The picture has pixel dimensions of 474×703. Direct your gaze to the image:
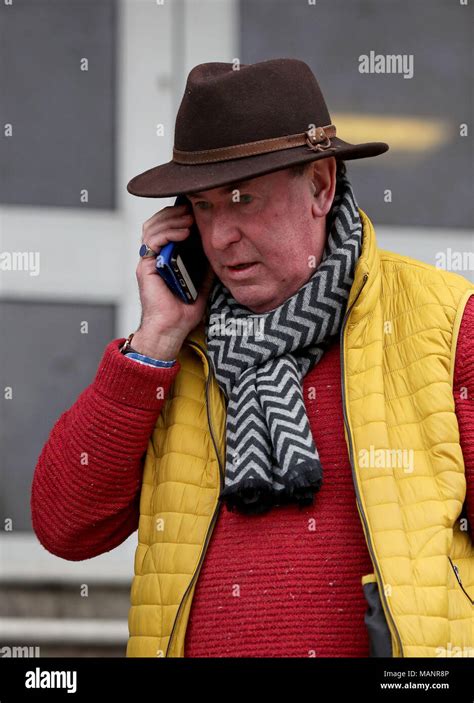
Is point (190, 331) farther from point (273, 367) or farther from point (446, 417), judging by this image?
point (446, 417)

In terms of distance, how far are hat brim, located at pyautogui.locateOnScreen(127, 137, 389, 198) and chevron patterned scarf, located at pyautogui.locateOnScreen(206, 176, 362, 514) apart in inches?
6.4

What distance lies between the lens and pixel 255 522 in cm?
253

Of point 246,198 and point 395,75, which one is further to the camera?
point 395,75

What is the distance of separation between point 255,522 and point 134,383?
0.38m

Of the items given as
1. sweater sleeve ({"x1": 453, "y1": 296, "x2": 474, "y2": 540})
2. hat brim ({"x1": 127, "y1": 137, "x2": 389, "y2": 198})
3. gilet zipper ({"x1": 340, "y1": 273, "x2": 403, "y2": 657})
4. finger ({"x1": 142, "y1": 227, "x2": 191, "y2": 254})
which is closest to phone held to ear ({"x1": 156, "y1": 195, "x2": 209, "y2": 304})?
finger ({"x1": 142, "y1": 227, "x2": 191, "y2": 254})

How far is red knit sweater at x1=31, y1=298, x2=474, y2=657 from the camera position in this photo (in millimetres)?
2457

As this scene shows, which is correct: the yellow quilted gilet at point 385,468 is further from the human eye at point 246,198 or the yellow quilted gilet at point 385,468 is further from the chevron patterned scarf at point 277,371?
the human eye at point 246,198

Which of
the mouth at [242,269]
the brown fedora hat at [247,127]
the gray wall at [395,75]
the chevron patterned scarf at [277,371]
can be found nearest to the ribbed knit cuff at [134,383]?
the chevron patterned scarf at [277,371]

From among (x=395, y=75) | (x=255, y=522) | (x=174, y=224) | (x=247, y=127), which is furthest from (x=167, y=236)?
(x=395, y=75)

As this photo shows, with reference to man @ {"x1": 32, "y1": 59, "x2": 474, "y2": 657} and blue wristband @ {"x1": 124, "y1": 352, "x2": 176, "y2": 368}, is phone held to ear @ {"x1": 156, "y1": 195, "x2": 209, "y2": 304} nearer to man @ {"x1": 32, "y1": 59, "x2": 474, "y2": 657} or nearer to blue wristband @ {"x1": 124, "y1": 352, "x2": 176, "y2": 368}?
man @ {"x1": 32, "y1": 59, "x2": 474, "y2": 657}

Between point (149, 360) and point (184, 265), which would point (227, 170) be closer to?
point (184, 265)

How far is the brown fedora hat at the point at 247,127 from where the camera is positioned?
2.55 m

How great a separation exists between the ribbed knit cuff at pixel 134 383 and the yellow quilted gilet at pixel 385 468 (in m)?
0.07

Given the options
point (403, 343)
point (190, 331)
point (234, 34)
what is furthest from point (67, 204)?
point (403, 343)
